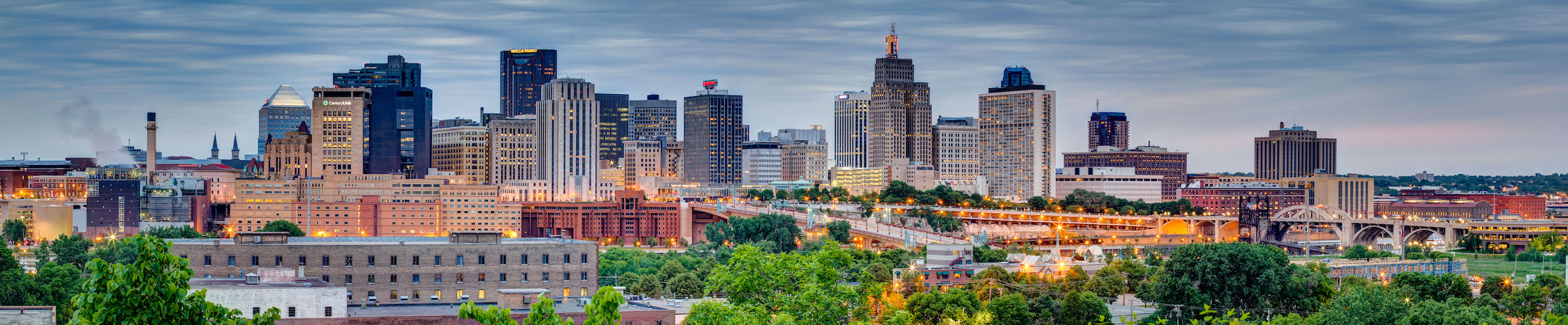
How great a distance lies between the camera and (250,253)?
7150 centimetres

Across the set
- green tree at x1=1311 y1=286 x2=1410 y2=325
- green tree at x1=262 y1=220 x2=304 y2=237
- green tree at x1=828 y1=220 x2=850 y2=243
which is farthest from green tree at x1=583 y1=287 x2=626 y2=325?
green tree at x1=828 y1=220 x2=850 y2=243

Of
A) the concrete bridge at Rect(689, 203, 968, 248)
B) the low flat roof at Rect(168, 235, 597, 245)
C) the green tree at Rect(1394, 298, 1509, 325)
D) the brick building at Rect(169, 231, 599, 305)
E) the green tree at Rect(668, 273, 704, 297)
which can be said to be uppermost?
the low flat roof at Rect(168, 235, 597, 245)

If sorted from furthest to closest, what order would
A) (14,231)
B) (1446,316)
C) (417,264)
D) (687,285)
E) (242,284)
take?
(14,231) → (687,285) → (417,264) → (1446,316) → (242,284)

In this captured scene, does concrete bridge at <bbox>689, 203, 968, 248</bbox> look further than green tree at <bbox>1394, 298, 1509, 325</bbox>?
Yes

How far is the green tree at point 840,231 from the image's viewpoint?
520ft

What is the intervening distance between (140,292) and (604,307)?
20.8 ft

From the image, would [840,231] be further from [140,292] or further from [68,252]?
[140,292]

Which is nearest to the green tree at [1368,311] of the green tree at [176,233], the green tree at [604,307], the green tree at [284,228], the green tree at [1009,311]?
the green tree at [1009,311]

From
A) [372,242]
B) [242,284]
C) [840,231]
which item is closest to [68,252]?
[372,242]

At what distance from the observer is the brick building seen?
70.5 meters

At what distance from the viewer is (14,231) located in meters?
156

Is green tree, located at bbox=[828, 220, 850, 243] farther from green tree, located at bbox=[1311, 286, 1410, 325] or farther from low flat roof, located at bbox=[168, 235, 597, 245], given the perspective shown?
green tree, located at bbox=[1311, 286, 1410, 325]

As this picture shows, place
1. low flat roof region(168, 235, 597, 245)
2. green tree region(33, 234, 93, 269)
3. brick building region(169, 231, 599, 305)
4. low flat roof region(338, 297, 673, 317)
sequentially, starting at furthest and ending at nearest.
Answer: green tree region(33, 234, 93, 269), low flat roof region(168, 235, 597, 245), brick building region(169, 231, 599, 305), low flat roof region(338, 297, 673, 317)

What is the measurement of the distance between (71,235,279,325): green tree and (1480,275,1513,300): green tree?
81.7m
